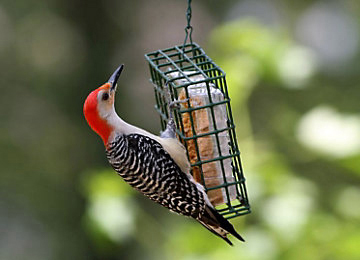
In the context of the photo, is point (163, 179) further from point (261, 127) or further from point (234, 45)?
point (261, 127)

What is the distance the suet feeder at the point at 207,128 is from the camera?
160 inches

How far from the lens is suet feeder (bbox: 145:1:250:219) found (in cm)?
406

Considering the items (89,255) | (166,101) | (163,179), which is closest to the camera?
(163,179)

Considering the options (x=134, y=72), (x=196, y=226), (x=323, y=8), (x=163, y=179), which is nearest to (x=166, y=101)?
(x=163, y=179)

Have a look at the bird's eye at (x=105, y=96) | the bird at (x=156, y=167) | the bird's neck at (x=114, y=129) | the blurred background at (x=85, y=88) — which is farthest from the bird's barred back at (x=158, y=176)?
the blurred background at (x=85, y=88)

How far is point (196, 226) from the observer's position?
15.2 ft

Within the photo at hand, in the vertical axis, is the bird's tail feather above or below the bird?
below

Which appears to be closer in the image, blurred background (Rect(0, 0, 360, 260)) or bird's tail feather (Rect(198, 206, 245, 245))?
bird's tail feather (Rect(198, 206, 245, 245))

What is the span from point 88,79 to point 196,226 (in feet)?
14.3

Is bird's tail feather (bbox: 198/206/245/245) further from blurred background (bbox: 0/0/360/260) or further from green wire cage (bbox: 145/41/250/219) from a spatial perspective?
blurred background (bbox: 0/0/360/260)

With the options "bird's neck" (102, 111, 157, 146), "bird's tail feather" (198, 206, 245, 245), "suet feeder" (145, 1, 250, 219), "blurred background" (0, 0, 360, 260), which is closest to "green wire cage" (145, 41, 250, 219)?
"suet feeder" (145, 1, 250, 219)

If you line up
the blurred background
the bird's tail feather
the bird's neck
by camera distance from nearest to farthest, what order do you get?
1. the bird's tail feather
2. the bird's neck
3. the blurred background

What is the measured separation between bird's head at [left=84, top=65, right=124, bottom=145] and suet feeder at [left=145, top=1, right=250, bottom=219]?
343 millimetres

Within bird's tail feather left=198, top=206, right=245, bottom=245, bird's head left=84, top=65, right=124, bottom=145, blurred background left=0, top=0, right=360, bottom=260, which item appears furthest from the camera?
blurred background left=0, top=0, right=360, bottom=260
